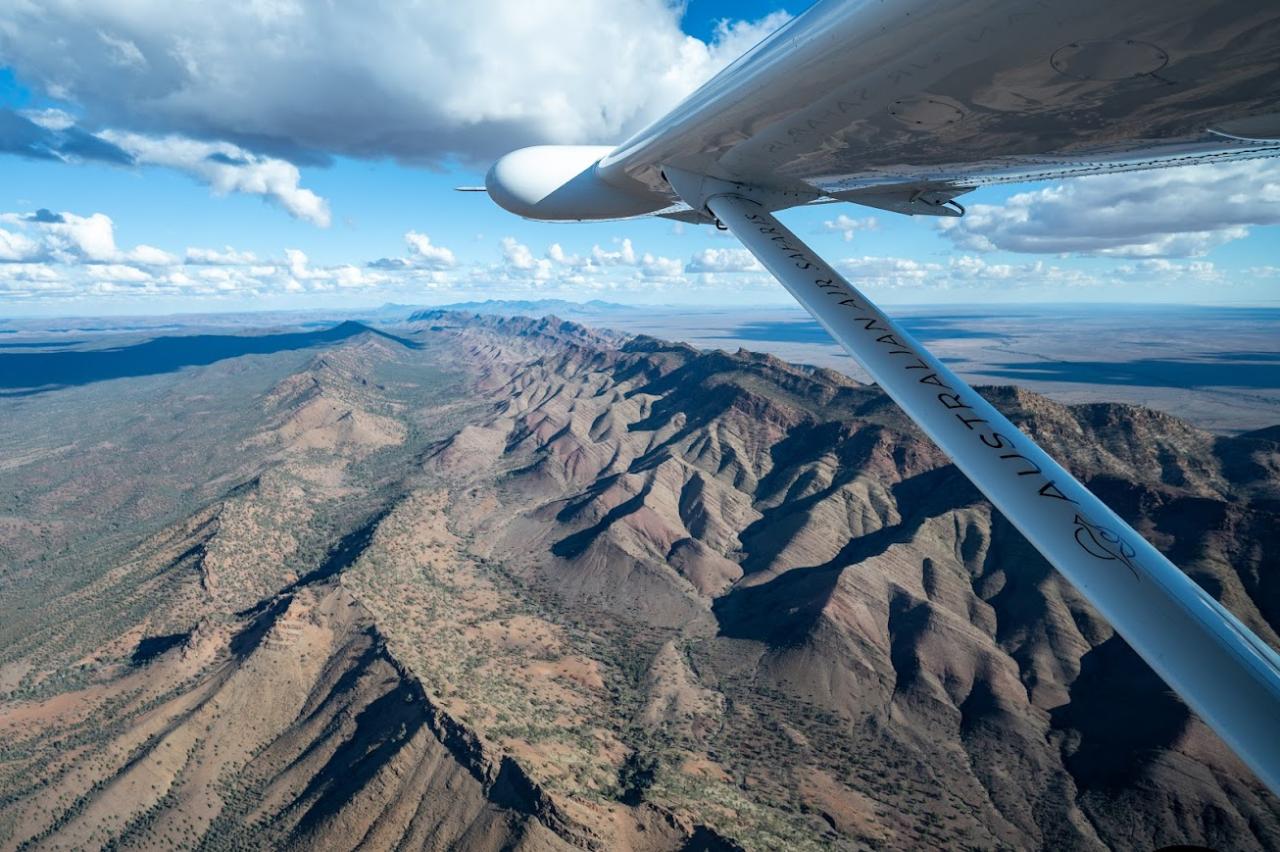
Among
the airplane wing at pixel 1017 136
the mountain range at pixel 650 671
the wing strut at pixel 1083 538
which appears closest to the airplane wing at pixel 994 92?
the airplane wing at pixel 1017 136

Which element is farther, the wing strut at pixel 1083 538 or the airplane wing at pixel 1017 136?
the wing strut at pixel 1083 538

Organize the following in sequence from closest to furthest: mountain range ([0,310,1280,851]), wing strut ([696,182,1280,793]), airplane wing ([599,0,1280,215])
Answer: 1. airplane wing ([599,0,1280,215])
2. wing strut ([696,182,1280,793])
3. mountain range ([0,310,1280,851])

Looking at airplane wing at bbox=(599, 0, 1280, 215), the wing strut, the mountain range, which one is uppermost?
airplane wing at bbox=(599, 0, 1280, 215)

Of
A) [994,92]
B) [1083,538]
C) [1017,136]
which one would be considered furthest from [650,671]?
[994,92]

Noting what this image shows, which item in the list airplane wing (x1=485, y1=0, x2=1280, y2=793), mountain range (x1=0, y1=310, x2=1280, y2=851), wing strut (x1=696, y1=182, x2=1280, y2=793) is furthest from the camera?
mountain range (x1=0, y1=310, x2=1280, y2=851)

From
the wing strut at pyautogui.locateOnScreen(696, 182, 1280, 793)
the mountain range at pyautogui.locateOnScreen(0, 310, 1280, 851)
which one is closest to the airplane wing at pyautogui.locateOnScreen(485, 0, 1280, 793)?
the wing strut at pyautogui.locateOnScreen(696, 182, 1280, 793)

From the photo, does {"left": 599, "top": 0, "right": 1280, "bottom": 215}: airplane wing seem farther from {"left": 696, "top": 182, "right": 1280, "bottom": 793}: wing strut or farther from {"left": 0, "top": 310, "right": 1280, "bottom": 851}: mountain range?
{"left": 0, "top": 310, "right": 1280, "bottom": 851}: mountain range

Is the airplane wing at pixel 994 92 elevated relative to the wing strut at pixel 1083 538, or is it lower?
elevated

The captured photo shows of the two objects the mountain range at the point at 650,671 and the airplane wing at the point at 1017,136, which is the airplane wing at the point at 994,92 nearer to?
the airplane wing at the point at 1017,136

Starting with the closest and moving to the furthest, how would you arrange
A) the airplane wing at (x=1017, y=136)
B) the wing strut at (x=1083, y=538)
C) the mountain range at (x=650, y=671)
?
the airplane wing at (x=1017, y=136), the wing strut at (x=1083, y=538), the mountain range at (x=650, y=671)
